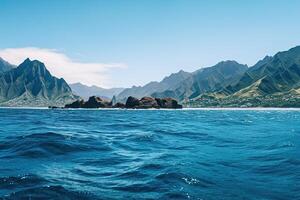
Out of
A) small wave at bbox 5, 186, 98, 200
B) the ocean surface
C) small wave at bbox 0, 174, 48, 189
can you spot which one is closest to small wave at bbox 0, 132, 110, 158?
the ocean surface

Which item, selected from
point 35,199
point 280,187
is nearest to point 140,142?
point 280,187

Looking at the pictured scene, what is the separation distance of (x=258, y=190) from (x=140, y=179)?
793 cm

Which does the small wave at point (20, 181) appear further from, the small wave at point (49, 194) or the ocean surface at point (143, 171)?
the small wave at point (49, 194)

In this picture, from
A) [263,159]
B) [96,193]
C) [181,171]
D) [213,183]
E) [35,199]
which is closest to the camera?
[35,199]

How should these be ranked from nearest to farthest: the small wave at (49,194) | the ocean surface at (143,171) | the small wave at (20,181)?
the small wave at (49,194) < the ocean surface at (143,171) < the small wave at (20,181)

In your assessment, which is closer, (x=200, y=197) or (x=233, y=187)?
(x=200, y=197)

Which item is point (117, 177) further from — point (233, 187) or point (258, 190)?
point (258, 190)

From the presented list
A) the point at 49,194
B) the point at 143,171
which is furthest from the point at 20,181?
the point at 143,171

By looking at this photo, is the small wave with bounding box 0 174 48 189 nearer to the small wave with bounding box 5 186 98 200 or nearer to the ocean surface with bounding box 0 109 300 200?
the ocean surface with bounding box 0 109 300 200

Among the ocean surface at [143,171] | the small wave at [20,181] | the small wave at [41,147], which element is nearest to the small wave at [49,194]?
the ocean surface at [143,171]

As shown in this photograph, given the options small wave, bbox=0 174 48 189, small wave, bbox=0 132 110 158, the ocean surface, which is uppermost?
small wave, bbox=0 132 110 158

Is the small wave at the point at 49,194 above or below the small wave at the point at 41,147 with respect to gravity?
below

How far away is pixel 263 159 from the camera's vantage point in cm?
3316

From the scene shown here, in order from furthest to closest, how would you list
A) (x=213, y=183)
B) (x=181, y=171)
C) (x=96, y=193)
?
1. (x=181, y=171)
2. (x=213, y=183)
3. (x=96, y=193)
